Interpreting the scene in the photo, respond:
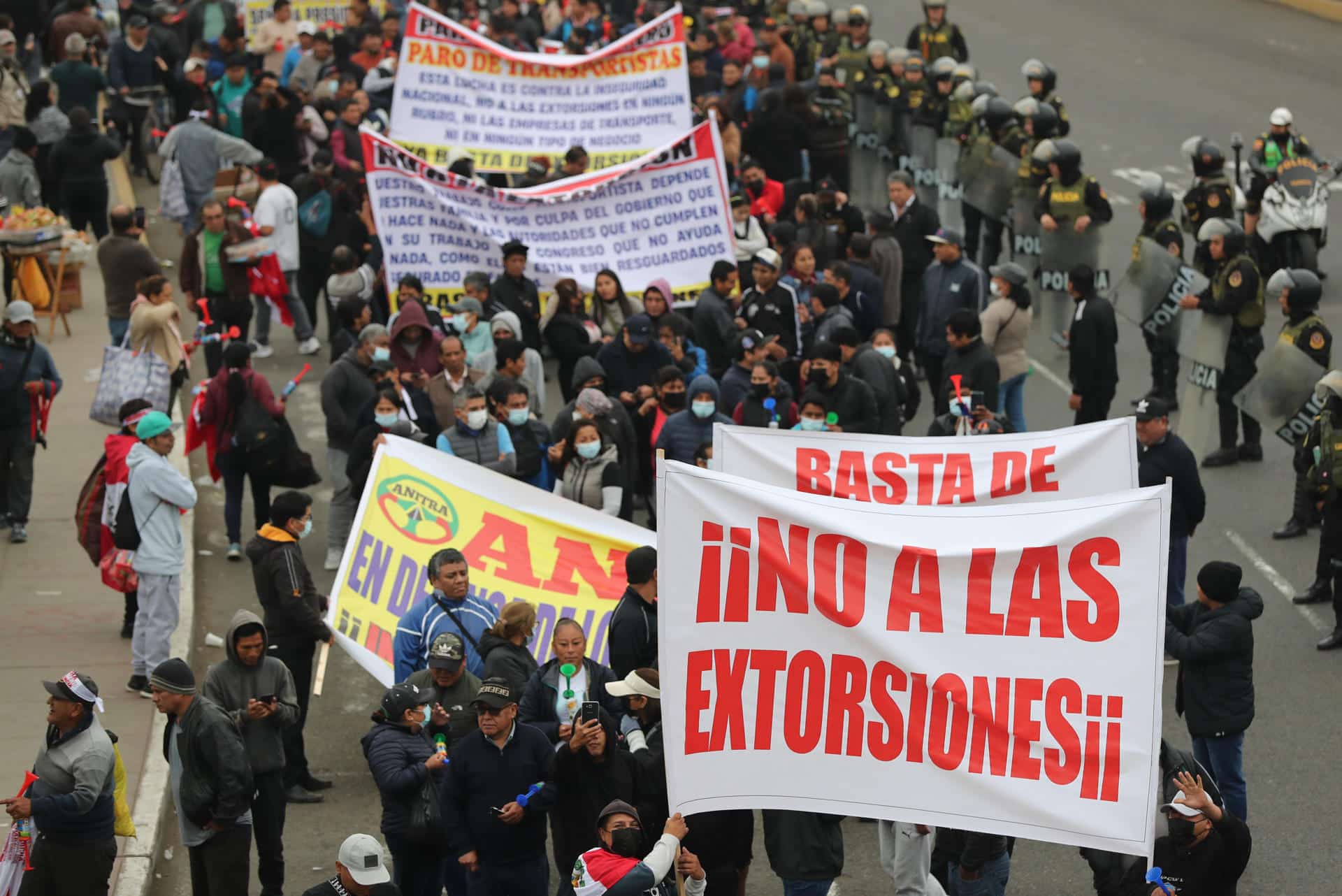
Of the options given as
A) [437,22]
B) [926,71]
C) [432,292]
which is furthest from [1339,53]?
[432,292]

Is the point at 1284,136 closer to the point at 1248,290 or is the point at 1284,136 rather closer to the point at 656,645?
the point at 1248,290

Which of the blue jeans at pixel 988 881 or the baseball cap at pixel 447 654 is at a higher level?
the baseball cap at pixel 447 654

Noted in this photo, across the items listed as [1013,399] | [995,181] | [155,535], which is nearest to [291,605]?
[155,535]

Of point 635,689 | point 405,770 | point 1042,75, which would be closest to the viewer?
point 635,689

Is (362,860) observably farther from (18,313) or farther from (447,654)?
(18,313)

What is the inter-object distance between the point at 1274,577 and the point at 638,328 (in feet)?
15.4

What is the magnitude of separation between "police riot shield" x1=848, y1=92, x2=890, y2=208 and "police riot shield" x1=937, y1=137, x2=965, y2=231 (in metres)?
2.05

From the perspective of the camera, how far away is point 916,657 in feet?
23.2

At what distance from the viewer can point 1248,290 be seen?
14.3 m

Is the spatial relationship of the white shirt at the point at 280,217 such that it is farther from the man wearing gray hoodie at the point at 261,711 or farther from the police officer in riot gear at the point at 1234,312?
the man wearing gray hoodie at the point at 261,711

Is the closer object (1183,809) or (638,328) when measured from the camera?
(1183,809)

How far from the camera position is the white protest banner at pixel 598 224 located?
603 inches

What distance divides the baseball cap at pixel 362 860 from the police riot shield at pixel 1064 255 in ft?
34.6

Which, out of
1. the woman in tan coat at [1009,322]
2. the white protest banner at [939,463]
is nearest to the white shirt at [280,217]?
the woman in tan coat at [1009,322]
